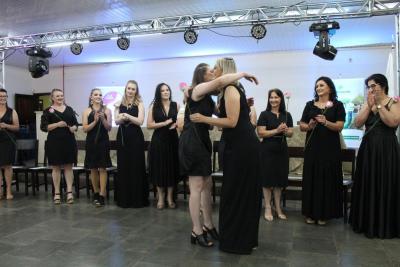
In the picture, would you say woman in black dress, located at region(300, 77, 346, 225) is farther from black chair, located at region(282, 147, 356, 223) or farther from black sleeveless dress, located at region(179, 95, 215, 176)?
black sleeveless dress, located at region(179, 95, 215, 176)

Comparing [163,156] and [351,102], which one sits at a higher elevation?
[351,102]

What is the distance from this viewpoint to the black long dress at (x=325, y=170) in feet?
11.7

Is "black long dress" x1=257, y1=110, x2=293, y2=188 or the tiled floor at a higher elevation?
"black long dress" x1=257, y1=110, x2=293, y2=188

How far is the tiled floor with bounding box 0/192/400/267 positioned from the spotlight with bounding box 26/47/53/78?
3892mm

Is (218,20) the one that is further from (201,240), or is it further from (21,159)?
(21,159)

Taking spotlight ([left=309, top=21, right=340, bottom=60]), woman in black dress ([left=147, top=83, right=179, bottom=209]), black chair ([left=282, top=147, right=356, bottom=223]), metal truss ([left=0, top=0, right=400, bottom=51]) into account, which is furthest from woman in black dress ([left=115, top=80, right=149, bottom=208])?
spotlight ([left=309, top=21, right=340, bottom=60])

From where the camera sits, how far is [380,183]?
3258 mm

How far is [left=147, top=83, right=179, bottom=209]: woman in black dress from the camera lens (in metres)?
4.36

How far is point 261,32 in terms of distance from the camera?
5.86 metres

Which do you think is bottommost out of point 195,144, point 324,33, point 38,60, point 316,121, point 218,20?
point 195,144

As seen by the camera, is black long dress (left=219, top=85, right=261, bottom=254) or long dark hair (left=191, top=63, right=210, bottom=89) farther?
long dark hair (left=191, top=63, right=210, bottom=89)

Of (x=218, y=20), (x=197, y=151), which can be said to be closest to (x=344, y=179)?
(x=197, y=151)

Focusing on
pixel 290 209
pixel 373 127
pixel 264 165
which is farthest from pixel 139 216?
pixel 373 127

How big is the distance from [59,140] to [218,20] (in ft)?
10.7
